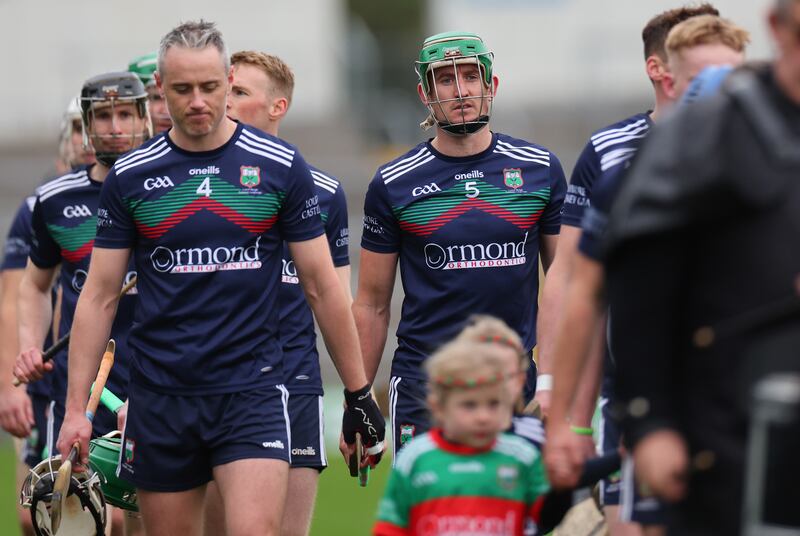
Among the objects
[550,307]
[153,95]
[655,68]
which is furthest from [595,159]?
[153,95]

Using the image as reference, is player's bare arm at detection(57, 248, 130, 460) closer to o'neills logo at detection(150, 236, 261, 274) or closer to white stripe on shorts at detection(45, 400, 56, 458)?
o'neills logo at detection(150, 236, 261, 274)

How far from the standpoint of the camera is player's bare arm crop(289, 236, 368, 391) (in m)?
A: 6.14

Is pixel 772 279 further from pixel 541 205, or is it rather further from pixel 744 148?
pixel 541 205

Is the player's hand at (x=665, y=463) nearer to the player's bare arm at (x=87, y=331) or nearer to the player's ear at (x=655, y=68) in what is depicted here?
the player's ear at (x=655, y=68)

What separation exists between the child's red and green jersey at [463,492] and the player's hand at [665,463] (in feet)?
3.43

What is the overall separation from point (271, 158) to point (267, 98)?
178 cm

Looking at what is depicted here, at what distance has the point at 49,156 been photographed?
79.5ft

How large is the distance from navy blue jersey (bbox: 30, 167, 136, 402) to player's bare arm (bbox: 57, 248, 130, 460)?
1.38 m

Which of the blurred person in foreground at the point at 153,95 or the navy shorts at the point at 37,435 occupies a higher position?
the blurred person in foreground at the point at 153,95

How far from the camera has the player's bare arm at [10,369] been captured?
8.30m

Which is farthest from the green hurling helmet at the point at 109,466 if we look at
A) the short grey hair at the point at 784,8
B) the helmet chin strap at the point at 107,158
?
the short grey hair at the point at 784,8

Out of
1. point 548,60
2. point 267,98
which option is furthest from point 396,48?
point 267,98

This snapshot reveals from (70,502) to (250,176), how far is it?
5.37 ft

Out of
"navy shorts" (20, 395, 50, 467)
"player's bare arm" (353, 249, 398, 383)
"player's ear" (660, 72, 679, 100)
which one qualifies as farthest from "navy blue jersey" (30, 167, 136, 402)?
"player's ear" (660, 72, 679, 100)
